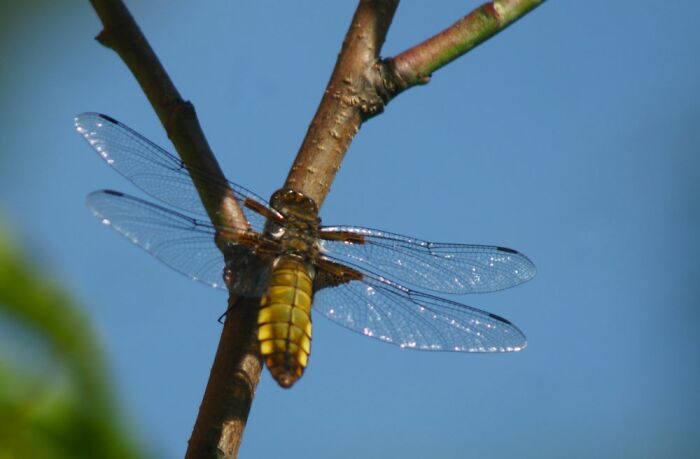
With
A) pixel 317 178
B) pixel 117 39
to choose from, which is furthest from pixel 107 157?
pixel 317 178

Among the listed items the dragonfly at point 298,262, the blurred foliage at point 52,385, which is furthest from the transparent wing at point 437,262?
the blurred foliage at point 52,385

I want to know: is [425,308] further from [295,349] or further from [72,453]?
[72,453]

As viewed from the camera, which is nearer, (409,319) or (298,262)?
(298,262)

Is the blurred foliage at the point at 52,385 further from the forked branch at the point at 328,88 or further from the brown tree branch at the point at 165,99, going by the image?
the brown tree branch at the point at 165,99

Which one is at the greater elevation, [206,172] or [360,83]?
[360,83]

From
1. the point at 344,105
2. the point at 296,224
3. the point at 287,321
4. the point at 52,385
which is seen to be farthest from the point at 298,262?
the point at 52,385

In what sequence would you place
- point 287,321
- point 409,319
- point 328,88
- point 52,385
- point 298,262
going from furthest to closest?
point 409,319, point 298,262, point 328,88, point 287,321, point 52,385

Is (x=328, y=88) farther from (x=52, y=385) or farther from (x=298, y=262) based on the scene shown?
(x=52, y=385)
